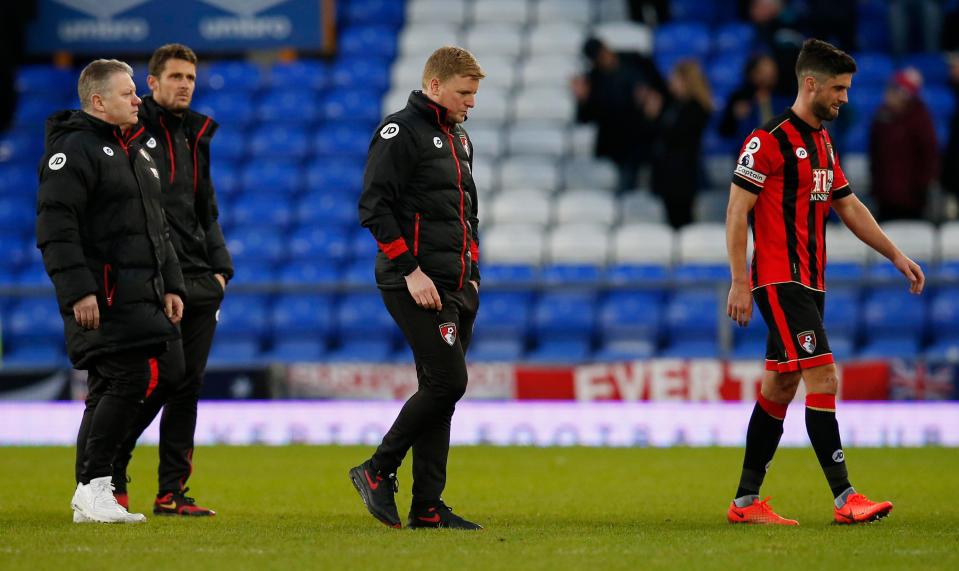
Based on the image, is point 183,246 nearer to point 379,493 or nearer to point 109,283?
point 109,283

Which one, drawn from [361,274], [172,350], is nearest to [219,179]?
[361,274]

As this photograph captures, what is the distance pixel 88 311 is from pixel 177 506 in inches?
55.0

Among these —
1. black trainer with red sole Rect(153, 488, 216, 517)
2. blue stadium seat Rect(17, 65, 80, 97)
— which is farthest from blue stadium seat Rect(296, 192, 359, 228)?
black trainer with red sole Rect(153, 488, 216, 517)

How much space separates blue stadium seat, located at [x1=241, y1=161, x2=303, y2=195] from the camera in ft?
53.9

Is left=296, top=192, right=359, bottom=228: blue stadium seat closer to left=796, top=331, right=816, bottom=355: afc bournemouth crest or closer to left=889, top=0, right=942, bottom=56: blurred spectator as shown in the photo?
left=889, top=0, right=942, bottom=56: blurred spectator

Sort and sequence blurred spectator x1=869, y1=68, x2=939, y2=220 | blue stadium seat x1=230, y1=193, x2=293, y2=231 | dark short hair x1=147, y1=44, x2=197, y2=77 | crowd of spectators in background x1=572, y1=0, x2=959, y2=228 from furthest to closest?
blue stadium seat x1=230, y1=193, x2=293, y2=231, crowd of spectators in background x1=572, y1=0, x2=959, y2=228, blurred spectator x1=869, y1=68, x2=939, y2=220, dark short hair x1=147, y1=44, x2=197, y2=77

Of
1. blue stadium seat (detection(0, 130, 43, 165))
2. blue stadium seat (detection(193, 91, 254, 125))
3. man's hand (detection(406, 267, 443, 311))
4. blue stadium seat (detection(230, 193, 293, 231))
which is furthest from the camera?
blue stadium seat (detection(193, 91, 254, 125))

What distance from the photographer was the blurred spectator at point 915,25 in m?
16.8

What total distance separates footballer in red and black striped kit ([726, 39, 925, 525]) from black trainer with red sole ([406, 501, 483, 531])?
1.35 metres

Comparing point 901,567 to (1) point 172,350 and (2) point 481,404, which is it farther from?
(2) point 481,404

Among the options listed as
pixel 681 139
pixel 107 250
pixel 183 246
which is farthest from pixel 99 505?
pixel 681 139

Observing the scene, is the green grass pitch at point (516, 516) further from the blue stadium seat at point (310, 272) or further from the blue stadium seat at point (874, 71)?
the blue stadium seat at point (874, 71)

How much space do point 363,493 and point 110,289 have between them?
1497 mm

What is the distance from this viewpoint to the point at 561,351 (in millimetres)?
13453
